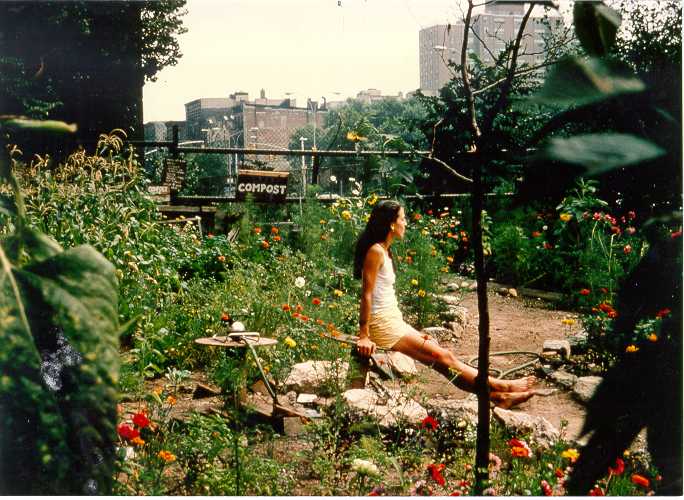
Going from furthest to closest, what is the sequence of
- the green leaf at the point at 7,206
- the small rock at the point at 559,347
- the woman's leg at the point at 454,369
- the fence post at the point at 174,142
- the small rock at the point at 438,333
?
the fence post at the point at 174,142 → the small rock at the point at 438,333 → the small rock at the point at 559,347 → the woman's leg at the point at 454,369 → the green leaf at the point at 7,206

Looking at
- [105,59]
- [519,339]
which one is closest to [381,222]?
[519,339]

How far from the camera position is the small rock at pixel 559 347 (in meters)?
4.49

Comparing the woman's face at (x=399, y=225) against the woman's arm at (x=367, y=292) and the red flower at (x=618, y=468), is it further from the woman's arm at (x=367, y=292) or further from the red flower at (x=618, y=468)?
the red flower at (x=618, y=468)

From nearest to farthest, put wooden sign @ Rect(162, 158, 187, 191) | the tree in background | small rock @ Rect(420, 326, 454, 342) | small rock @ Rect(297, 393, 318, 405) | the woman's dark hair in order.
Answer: small rock @ Rect(297, 393, 318, 405), the woman's dark hair, small rock @ Rect(420, 326, 454, 342), wooden sign @ Rect(162, 158, 187, 191), the tree in background

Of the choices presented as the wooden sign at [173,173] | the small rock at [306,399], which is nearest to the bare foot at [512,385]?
the small rock at [306,399]

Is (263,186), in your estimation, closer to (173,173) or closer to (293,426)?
(173,173)

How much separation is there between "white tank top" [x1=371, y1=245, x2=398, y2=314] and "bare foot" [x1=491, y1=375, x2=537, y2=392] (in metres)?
0.80

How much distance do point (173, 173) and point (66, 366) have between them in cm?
796

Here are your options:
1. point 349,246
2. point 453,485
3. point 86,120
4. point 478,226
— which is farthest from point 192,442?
point 86,120

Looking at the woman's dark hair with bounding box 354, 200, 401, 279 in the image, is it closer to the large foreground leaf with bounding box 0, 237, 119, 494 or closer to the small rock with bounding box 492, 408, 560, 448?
the small rock with bounding box 492, 408, 560, 448

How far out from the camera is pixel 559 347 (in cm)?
452

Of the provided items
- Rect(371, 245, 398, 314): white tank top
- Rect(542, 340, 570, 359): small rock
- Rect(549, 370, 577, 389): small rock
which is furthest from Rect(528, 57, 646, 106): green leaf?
Rect(542, 340, 570, 359): small rock

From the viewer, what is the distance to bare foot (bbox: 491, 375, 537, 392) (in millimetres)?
3697

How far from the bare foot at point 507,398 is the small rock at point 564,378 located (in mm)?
452
